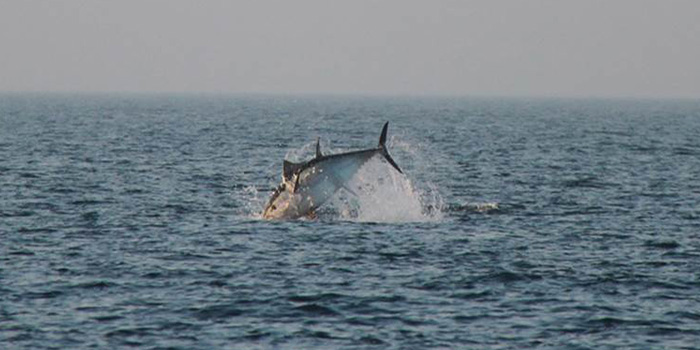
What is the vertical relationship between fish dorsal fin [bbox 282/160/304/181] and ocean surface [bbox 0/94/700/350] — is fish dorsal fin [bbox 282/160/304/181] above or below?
above

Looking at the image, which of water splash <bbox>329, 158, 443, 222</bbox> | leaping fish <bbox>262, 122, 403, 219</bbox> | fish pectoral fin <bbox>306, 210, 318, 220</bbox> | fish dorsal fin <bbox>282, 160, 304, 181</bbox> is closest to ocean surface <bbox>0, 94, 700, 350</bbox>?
water splash <bbox>329, 158, 443, 222</bbox>

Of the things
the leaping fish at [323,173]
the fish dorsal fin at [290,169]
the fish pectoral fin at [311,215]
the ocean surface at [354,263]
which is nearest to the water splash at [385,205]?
the ocean surface at [354,263]

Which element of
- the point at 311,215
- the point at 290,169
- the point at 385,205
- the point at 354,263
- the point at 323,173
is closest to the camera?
the point at 354,263

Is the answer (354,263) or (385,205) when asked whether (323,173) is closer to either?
(385,205)

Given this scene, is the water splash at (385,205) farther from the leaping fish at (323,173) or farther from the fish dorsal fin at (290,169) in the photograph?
the fish dorsal fin at (290,169)

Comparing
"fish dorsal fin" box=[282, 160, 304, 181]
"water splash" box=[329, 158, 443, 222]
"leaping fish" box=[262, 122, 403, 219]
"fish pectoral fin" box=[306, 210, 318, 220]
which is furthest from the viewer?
"water splash" box=[329, 158, 443, 222]

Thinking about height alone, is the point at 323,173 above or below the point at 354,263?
above

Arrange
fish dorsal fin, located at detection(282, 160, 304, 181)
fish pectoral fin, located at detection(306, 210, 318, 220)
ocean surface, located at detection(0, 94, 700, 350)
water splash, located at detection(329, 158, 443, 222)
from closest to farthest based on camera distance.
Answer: ocean surface, located at detection(0, 94, 700, 350), fish dorsal fin, located at detection(282, 160, 304, 181), fish pectoral fin, located at detection(306, 210, 318, 220), water splash, located at detection(329, 158, 443, 222)

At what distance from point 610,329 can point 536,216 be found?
18305 mm

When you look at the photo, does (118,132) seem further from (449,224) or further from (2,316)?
(2,316)

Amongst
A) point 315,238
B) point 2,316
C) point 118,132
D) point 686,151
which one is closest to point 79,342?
point 2,316

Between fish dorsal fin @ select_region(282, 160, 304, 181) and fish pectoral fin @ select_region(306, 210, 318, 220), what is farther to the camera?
fish pectoral fin @ select_region(306, 210, 318, 220)

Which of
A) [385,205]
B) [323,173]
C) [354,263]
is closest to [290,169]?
[323,173]

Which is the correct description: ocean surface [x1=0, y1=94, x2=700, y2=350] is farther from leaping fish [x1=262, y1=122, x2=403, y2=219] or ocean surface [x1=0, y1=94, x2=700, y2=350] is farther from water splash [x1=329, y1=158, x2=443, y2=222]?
leaping fish [x1=262, y1=122, x2=403, y2=219]
